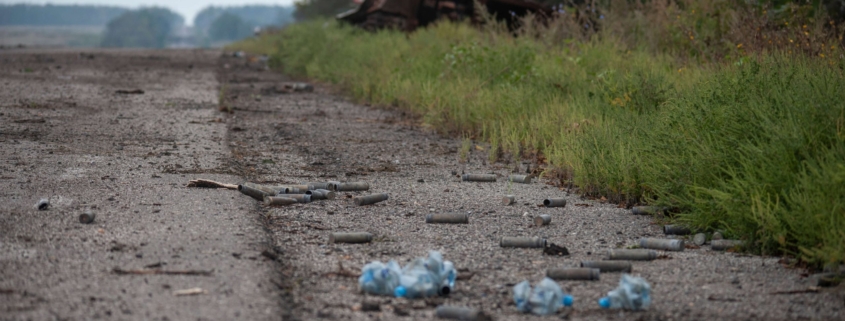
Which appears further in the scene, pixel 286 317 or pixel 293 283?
pixel 293 283

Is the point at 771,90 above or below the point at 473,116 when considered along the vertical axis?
above

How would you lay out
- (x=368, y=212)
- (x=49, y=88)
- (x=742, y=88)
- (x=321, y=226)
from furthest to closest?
(x=49, y=88) → (x=742, y=88) → (x=368, y=212) → (x=321, y=226)

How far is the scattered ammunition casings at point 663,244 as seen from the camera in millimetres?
4879

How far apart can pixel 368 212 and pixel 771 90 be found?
102 inches

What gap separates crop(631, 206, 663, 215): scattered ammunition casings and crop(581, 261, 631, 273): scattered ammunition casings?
1399mm

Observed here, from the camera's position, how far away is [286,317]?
3.56m

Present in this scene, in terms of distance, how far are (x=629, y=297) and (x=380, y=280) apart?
984 mm

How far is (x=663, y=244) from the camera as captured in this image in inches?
193

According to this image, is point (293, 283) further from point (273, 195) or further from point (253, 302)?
point (273, 195)

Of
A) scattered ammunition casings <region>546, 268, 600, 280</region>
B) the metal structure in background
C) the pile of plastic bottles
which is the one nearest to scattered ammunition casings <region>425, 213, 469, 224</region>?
scattered ammunition casings <region>546, 268, 600, 280</region>

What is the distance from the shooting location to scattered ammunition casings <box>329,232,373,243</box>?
4.85 meters

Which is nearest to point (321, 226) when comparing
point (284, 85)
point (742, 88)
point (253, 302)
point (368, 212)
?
point (368, 212)

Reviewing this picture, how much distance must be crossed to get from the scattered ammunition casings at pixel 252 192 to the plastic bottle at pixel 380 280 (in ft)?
7.04

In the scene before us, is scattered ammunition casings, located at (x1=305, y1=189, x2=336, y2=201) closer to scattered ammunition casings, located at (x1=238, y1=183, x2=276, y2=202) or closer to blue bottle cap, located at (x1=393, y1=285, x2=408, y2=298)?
scattered ammunition casings, located at (x1=238, y1=183, x2=276, y2=202)
